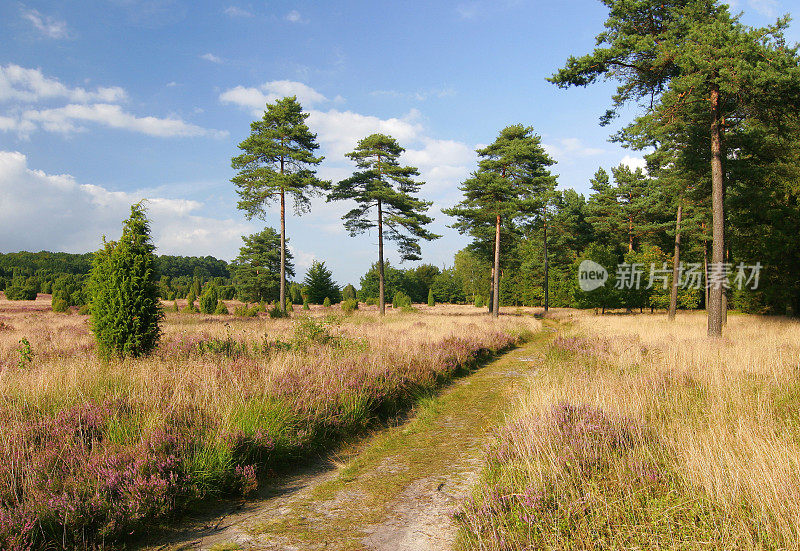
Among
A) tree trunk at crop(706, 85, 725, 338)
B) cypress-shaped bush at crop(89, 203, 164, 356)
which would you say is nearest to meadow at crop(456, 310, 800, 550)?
cypress-shaped bush at crop(89, 203, 164, 356)

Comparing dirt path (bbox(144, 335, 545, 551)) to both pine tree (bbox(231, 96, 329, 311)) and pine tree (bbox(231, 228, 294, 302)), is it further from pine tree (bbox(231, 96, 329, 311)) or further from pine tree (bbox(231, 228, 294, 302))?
pine tree (bbox(231, 228, 294, 302))

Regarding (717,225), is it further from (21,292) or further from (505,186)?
(21,292)

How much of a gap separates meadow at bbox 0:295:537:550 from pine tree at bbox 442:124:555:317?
66.1 ft

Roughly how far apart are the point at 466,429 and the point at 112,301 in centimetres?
732

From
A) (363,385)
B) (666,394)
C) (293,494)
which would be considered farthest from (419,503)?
(666,394)

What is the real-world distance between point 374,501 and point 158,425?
8.20ft

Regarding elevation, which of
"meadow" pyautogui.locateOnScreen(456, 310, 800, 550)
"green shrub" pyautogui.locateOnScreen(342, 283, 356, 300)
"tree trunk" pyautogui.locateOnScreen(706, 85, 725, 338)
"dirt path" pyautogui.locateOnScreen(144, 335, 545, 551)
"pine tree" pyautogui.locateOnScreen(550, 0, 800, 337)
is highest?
"pine tree" pyautogui.locateOnScreen(550, 0, 800, 337)

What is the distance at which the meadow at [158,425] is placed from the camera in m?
3.16

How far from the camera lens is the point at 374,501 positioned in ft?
12.8

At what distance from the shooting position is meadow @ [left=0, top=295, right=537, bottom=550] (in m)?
3.16

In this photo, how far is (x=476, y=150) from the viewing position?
3014cm

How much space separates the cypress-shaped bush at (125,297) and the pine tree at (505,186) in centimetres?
2223

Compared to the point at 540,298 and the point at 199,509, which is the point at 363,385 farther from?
the point at 540,298

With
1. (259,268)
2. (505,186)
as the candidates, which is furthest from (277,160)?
(259,268)
